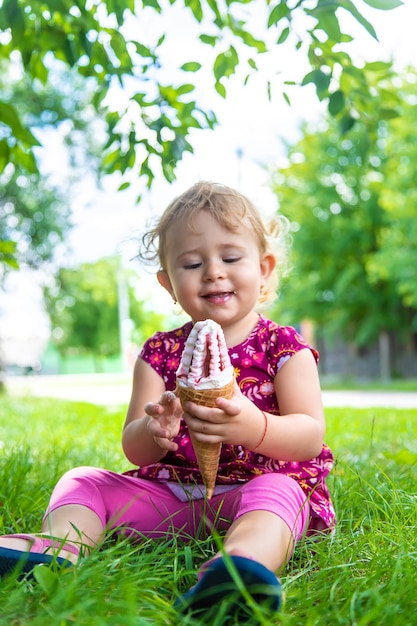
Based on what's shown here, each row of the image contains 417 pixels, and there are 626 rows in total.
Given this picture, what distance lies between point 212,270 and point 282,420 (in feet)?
1.69

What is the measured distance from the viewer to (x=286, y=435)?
1.95 m

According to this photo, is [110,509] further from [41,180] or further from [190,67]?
[41,180]

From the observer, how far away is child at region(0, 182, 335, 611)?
70.1 inches

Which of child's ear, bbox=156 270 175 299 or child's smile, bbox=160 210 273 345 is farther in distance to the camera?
child's ear, bbox=156 270 175 299

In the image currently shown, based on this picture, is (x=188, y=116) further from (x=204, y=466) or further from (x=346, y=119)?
(x=204, y=466)

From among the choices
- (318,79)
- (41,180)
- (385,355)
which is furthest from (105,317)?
(318,79)

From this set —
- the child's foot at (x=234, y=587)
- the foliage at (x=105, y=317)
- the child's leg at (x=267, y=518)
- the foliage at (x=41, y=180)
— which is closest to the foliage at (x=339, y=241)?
the foliage at (x=41, y=180)

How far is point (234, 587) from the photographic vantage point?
1354 millimetres

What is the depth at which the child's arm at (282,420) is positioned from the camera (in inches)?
69.2

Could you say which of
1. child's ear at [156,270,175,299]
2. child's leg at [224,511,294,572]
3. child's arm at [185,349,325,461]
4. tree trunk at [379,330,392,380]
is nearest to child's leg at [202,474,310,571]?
child's leg at [224,511,294,572]

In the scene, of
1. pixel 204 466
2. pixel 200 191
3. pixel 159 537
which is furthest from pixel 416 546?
pixel 200 191

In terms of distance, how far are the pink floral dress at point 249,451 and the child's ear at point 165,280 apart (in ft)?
0.63

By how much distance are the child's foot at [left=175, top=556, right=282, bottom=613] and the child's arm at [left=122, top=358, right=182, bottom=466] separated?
517 millimetres

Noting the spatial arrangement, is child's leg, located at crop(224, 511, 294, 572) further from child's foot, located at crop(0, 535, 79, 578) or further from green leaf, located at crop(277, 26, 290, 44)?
green leaf, located at crop(277, 26, 290, 44)
